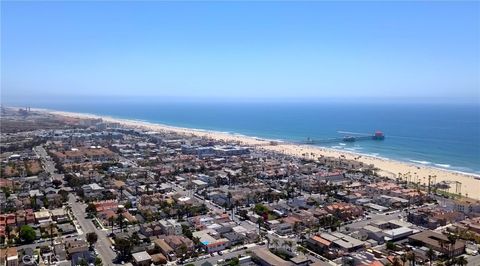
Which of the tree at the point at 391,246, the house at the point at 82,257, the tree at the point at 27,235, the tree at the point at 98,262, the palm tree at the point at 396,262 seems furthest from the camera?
the tree at the point at 27,235

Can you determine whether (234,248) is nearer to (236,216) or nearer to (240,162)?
(236,216)

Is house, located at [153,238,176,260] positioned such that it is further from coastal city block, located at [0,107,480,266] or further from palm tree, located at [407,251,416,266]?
palm tree, located at [407,251,416,266]

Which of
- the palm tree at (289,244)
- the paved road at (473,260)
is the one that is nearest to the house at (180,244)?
the palm tree at (289,244)

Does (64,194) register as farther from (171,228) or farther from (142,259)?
(142,259)

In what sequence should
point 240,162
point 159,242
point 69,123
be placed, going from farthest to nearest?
point 69,123 < point 240,162 < point 159,242

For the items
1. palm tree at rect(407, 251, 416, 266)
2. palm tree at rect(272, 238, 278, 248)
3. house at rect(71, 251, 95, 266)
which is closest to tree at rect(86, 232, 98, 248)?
house at rect(71, 251, 95, 266)

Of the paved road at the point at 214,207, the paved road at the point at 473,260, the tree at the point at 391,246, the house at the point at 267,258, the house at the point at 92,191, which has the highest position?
the house at the point at 92,191

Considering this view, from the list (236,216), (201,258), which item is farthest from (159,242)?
(236,216)

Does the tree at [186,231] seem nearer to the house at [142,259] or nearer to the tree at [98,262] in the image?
the house at [142,259]

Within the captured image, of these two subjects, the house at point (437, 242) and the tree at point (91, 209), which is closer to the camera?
the house at point (437, 242)
